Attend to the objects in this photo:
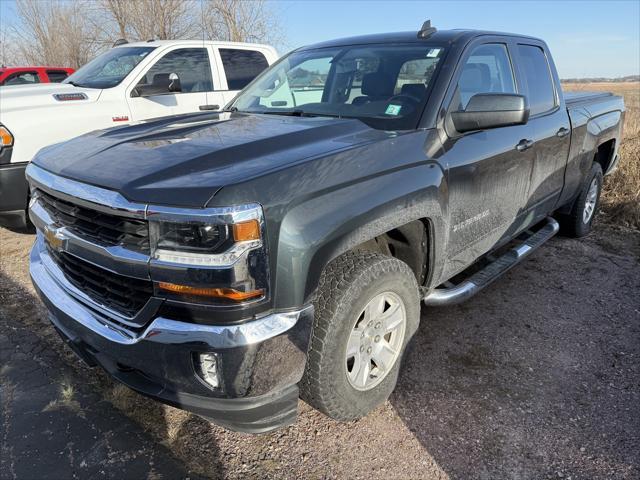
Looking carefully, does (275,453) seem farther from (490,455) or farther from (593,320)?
(593,320)

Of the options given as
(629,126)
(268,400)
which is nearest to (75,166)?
(268,400)

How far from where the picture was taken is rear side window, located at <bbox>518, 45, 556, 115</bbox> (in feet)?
12.3

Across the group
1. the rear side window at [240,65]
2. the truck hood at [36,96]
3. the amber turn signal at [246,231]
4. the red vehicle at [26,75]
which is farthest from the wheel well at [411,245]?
the red vehicle at [26,75]

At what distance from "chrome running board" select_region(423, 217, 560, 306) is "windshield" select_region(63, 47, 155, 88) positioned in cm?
453

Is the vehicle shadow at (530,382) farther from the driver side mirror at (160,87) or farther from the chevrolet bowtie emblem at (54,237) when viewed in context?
the driver side mirror at (160,87)

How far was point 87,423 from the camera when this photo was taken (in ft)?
8.16

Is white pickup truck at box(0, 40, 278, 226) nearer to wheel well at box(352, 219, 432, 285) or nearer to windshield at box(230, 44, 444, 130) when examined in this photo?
windshield at box(230, 44, 444, 130)

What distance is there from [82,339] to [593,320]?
341cm

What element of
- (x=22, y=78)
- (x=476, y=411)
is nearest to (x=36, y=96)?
(x=476, y=411)

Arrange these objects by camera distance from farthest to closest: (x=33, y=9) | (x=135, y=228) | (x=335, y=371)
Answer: (x=33, y=9)
(x=335, y=371)
(x=135, y=228)

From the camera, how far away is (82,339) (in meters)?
2.21

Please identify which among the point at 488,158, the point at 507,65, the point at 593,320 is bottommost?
the point at 593,320

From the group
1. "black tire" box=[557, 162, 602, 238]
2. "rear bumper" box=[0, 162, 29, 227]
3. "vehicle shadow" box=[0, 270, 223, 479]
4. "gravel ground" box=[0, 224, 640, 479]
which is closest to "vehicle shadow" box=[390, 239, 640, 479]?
"gravel ground" box=[0, 224, 640, 479]

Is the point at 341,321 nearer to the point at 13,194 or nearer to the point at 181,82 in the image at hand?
the point at 13,194
